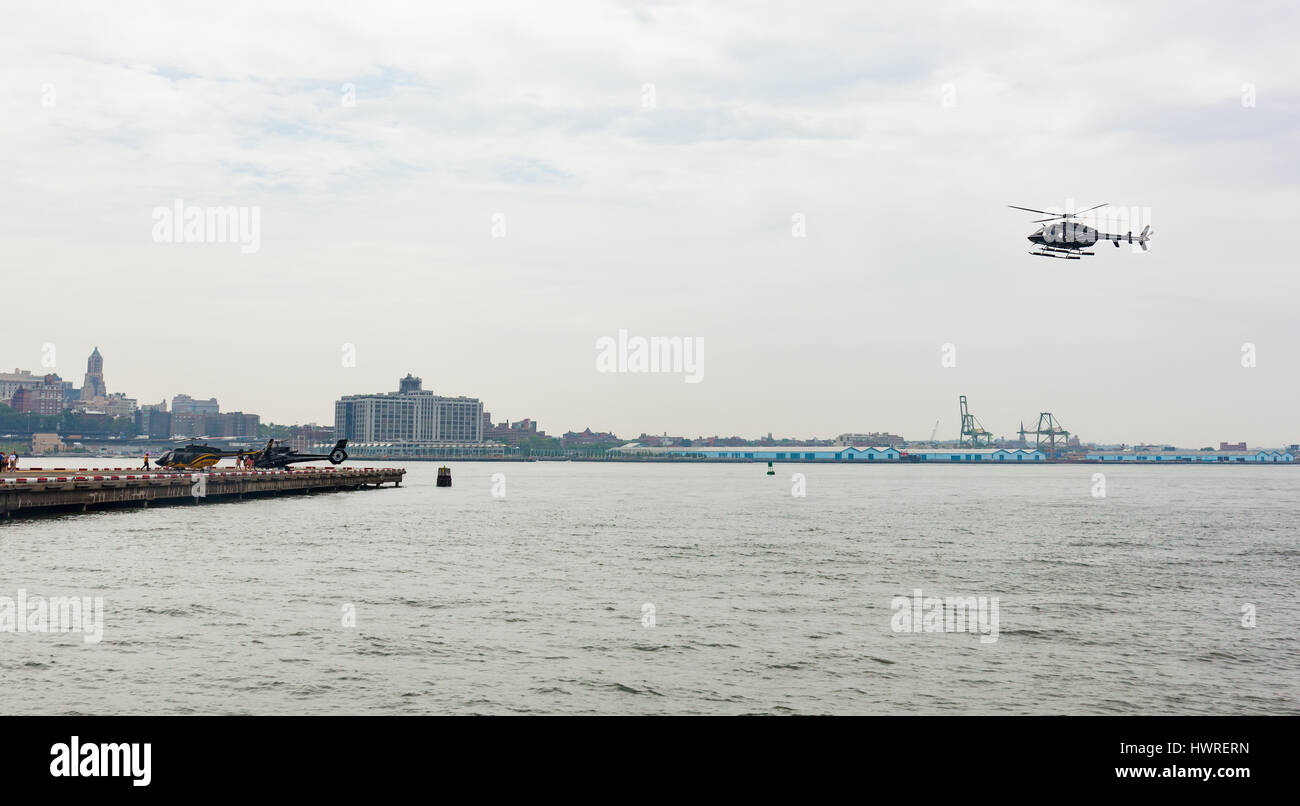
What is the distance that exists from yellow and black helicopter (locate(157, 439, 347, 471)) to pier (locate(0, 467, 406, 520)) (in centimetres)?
464

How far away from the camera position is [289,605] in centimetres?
3519

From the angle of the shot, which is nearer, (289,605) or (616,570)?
(289,605)

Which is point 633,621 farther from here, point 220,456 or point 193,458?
point 220,456

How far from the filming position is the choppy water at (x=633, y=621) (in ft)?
76.3

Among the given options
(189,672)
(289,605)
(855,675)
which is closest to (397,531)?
(289,605)

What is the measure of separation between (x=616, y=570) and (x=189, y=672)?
2421 cm

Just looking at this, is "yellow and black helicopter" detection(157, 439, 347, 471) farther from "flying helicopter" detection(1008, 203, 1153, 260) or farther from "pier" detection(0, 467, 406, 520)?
"flying helicopter" detection(1008, 203, 1153, 260)

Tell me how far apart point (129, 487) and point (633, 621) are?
6267 cm

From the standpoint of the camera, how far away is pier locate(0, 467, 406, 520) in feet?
221

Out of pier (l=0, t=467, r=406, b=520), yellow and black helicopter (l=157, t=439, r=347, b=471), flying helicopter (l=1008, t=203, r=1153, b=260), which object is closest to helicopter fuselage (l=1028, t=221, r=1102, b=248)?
flying helicopter (l=1008, t=203, r=1153, b=260)

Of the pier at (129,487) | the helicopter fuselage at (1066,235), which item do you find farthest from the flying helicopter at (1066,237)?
the pier at (129,487)

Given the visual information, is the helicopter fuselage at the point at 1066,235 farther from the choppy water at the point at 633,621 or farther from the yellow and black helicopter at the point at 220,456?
the yellow and black helicopter at the point at 220,456

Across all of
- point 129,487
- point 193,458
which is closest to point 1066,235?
point 129,487
